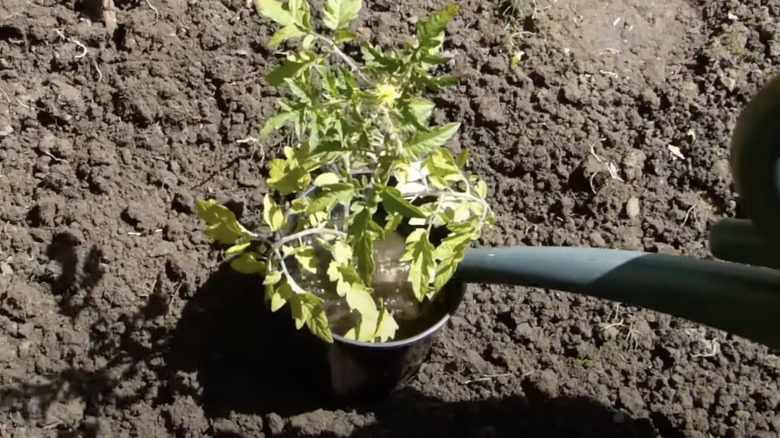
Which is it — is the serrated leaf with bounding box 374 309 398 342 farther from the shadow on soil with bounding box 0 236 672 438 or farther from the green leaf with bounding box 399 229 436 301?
the shadow on soil with bounding box 0 236 672 438

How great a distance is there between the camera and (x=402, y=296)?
163 cm

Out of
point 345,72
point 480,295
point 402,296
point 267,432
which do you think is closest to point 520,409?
point 480,295

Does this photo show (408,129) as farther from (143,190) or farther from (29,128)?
(29,128)

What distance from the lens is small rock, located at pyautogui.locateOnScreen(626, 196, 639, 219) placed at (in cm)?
204

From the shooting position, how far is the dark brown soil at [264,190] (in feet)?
5.92

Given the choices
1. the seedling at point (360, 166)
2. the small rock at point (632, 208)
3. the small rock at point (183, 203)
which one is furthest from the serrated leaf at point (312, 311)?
the small rock at point (632, 208)

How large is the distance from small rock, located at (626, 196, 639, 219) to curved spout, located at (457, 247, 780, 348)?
0.66 m

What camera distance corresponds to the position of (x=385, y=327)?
1456 mm

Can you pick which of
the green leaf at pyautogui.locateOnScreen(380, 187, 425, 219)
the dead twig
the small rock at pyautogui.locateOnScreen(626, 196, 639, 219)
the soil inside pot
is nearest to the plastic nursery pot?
the soil inside pot

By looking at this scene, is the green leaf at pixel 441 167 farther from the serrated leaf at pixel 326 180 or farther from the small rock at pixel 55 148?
the small rock at pixel 55 148

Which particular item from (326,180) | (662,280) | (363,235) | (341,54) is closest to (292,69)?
(341,54)

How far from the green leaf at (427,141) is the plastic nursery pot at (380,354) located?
0.33 meters

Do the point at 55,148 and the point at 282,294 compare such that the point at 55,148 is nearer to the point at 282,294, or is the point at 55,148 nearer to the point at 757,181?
the point at 282,294

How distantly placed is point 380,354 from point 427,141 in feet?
1.54
